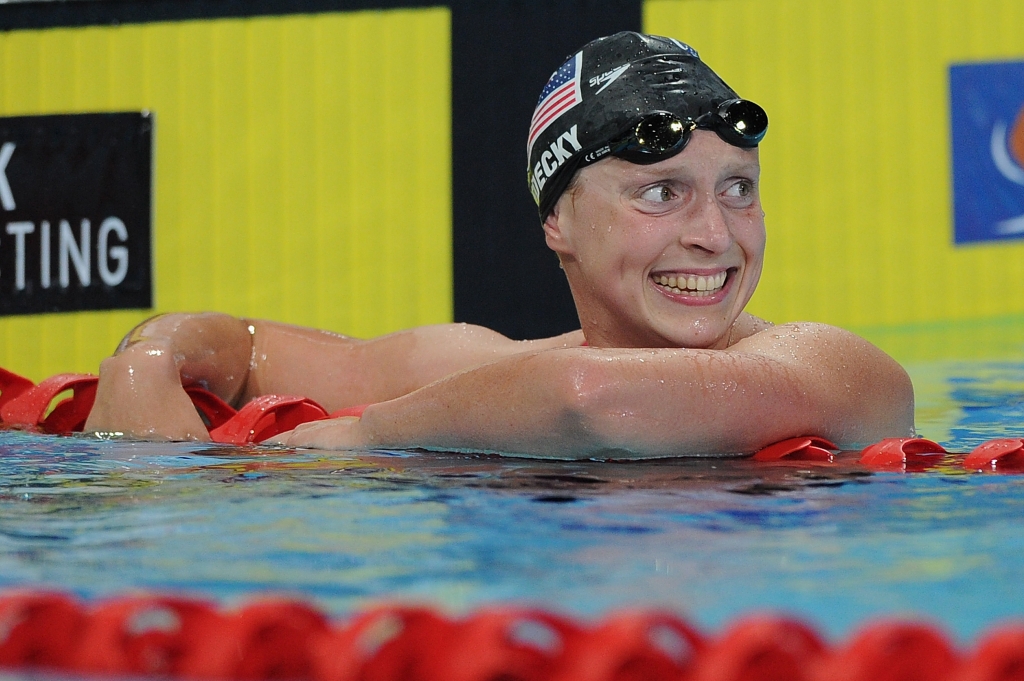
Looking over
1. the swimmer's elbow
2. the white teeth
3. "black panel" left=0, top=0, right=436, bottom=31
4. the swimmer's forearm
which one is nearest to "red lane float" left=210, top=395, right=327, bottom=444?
the swimmer's forearm

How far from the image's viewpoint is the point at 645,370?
2389mm

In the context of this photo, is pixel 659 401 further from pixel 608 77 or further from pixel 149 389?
pixel 149 389

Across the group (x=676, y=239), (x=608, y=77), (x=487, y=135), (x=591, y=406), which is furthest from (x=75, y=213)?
(x=591, y=406)

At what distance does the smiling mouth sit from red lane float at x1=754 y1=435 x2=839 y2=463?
395 mm

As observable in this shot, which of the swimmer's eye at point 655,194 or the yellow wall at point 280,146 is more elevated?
the yellow wall at point 280,146

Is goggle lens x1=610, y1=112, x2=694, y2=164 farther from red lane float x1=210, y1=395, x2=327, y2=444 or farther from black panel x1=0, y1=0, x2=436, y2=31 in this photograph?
black panel x1=0, y1=0, x2=436, y2=31

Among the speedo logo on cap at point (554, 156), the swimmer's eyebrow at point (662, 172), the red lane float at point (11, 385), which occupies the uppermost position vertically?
the speedo logo on cap at point (554, 156)

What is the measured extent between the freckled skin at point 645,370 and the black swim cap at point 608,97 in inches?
2.4

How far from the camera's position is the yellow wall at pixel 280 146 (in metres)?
7.68

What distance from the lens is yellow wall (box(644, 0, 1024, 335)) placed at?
7.55 meters

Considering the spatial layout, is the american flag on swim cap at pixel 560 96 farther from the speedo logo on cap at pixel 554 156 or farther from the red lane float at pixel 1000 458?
the red lane float at pixel 1000 458

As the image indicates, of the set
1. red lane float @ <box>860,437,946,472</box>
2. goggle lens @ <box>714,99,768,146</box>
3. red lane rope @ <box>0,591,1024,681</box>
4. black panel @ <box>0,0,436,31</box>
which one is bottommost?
red lane rope @ <box>0,591,1024,681</box>

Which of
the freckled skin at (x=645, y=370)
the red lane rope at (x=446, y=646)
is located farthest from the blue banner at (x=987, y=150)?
the red lane rope at (x=446, y=646)

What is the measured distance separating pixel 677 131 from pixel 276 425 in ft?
4.33
